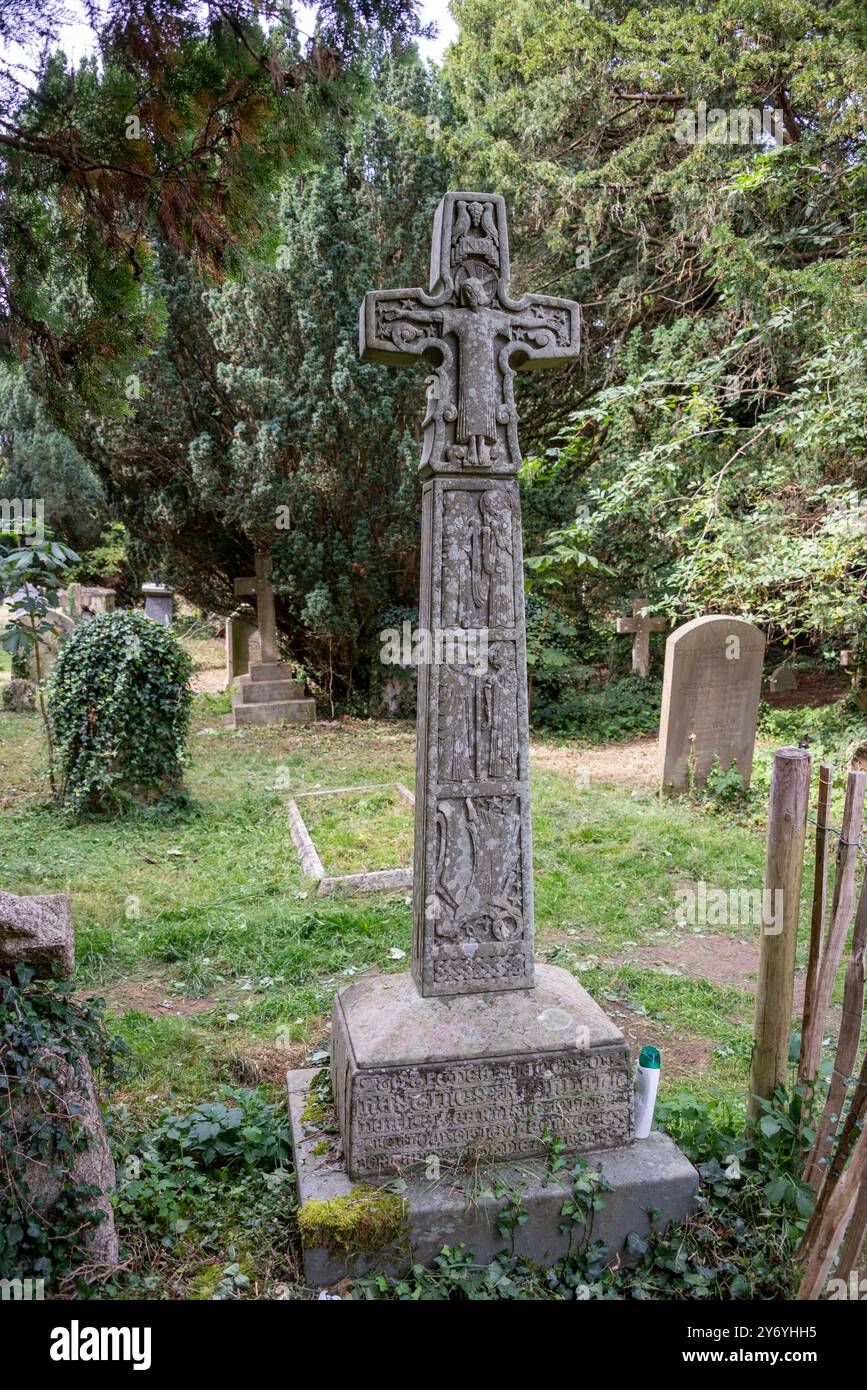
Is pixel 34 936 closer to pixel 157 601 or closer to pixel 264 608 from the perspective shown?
pixel 264 608

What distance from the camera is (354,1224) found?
2.44 metres

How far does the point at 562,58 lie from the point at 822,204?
3.63 meters

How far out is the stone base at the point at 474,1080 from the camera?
2613mm

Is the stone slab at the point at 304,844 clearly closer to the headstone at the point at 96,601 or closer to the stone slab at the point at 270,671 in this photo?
the stone slab at the point at 270,671

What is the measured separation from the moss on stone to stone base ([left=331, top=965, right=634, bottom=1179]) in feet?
0.43

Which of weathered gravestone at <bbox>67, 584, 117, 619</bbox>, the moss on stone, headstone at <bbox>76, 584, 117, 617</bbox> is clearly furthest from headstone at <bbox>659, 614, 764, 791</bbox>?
headstone at <bbox>76, 584, 117, 617</bbox>

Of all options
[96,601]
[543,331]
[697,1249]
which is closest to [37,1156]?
[697,1249]

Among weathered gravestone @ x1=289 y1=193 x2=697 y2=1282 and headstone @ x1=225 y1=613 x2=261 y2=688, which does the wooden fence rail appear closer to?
weathered gravestone @ x1=289 y1=193 x2=697 y2=1282

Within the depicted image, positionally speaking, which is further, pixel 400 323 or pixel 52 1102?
pixel 400 323

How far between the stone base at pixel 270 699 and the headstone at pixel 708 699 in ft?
17.5

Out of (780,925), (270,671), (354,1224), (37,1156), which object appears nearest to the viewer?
(37,1156)

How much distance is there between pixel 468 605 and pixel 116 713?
495 centimetres

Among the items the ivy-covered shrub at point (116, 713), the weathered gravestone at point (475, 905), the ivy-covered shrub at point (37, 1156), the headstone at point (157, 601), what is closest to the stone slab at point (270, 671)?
the headstone at point (157, 601)

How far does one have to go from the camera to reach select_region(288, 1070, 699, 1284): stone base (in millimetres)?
2451
